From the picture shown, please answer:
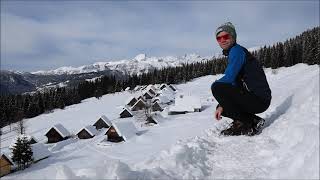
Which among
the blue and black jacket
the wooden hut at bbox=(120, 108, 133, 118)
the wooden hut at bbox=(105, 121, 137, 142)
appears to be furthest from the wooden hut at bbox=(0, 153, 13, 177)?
the blue and black jacket

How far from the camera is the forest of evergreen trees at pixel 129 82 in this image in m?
110

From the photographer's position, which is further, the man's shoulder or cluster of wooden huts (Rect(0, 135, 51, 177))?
cluster of wooden huts (Rect(0, 135, 51, 177))


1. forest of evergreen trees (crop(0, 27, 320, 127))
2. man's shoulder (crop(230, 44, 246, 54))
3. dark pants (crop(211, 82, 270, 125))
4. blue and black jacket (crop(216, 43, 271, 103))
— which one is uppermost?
man's shoulder (crop(230, 44, 246, 54))

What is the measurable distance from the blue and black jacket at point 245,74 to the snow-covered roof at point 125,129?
49300 mm

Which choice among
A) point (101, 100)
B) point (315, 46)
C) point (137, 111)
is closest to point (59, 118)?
point (137, 111)

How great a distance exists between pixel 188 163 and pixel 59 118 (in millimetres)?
94958

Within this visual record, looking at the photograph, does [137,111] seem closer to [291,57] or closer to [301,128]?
[291,57]

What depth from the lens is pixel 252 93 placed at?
869 cm

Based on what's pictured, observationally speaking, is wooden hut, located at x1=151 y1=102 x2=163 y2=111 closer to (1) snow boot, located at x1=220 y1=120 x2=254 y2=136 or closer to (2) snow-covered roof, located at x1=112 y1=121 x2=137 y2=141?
(2) snow-covered roof, located at x1=112 y1=121 x2=137 y2=141

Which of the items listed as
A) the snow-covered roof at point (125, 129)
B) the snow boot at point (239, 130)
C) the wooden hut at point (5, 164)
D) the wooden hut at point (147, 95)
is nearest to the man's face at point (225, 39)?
the snow boot at point (239, 130)

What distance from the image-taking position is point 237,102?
8672mm

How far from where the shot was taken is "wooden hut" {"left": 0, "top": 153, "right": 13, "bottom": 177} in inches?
1922

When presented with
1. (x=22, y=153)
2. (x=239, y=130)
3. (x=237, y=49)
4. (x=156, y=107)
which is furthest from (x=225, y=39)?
(x=156, y=107)

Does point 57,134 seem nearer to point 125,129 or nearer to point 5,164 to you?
point 125,129
